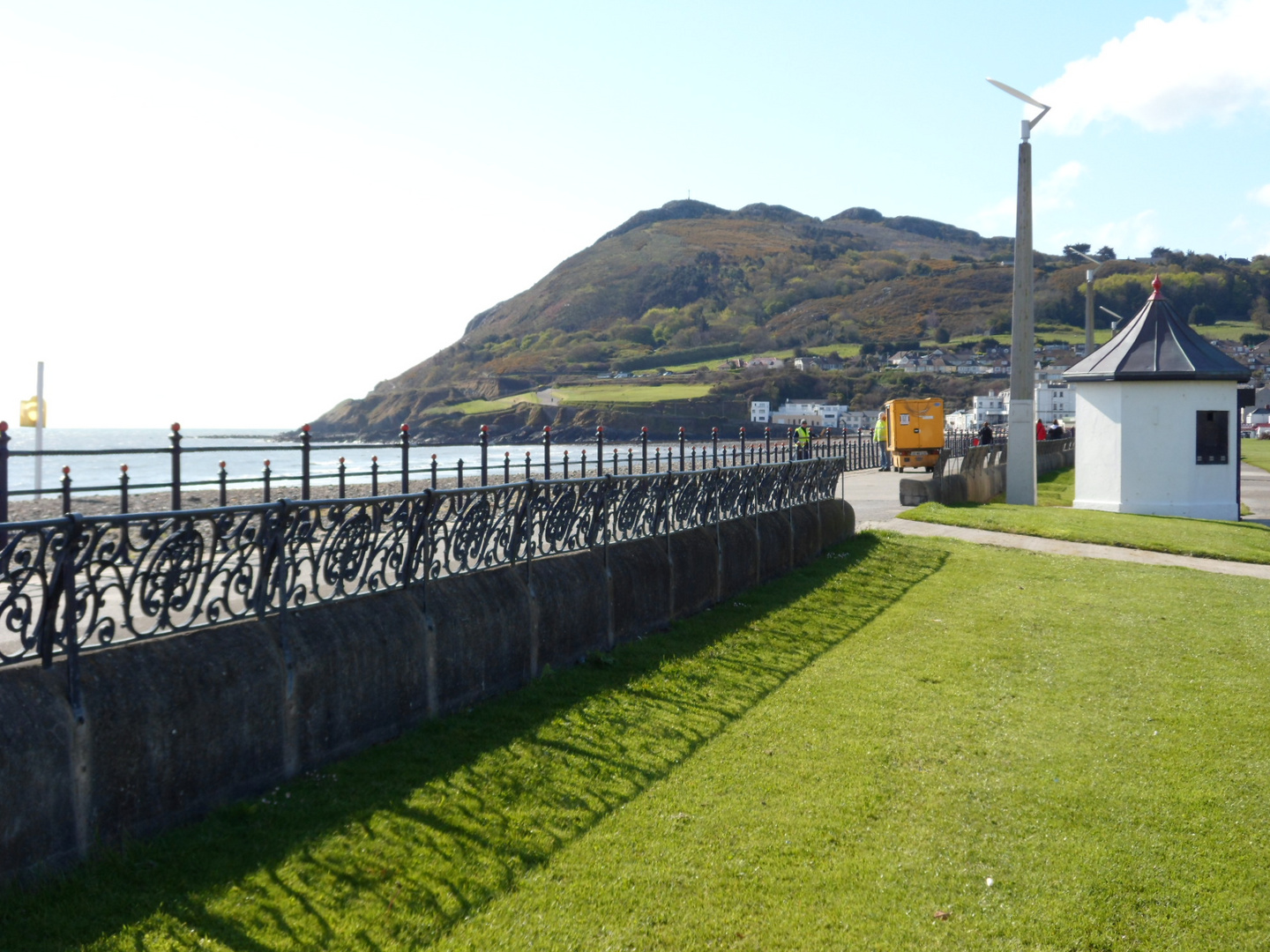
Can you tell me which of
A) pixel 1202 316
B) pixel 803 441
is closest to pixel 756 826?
pixel 803 441

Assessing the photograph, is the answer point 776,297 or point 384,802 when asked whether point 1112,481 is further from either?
point 776,297

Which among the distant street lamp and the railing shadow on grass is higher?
the distant street lamp

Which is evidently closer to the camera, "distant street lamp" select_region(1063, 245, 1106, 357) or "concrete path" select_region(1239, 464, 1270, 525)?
"concrete path" select_region(1239, 464, 1270, 525)

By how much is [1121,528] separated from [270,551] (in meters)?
17.3

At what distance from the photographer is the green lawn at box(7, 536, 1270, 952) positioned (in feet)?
14.1

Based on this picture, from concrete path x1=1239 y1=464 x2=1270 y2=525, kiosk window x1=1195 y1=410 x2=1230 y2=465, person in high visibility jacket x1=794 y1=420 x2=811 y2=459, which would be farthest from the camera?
person in high visibility jacket x1=794 y1=420 x2=811 y2=459

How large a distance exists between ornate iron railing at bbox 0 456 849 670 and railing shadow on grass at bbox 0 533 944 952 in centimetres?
91

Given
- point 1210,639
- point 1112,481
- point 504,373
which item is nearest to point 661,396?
point 504,373

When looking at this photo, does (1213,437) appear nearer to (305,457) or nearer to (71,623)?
(305,457)

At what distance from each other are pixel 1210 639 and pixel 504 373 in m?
138

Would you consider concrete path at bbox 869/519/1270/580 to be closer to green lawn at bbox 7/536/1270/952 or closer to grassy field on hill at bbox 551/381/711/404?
green lawn at bbox 7/536/1270/952

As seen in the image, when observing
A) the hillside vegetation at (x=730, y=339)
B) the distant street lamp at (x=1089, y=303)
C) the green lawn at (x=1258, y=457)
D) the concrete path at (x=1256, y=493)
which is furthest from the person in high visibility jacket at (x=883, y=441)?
the hillside vegetation at (x=730, y=339)

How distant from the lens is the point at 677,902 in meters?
4.56

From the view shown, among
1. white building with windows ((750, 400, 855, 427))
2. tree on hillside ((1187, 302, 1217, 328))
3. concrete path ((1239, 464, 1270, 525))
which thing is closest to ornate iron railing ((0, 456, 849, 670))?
concrete path ((1239, 464, 1270, 525))
